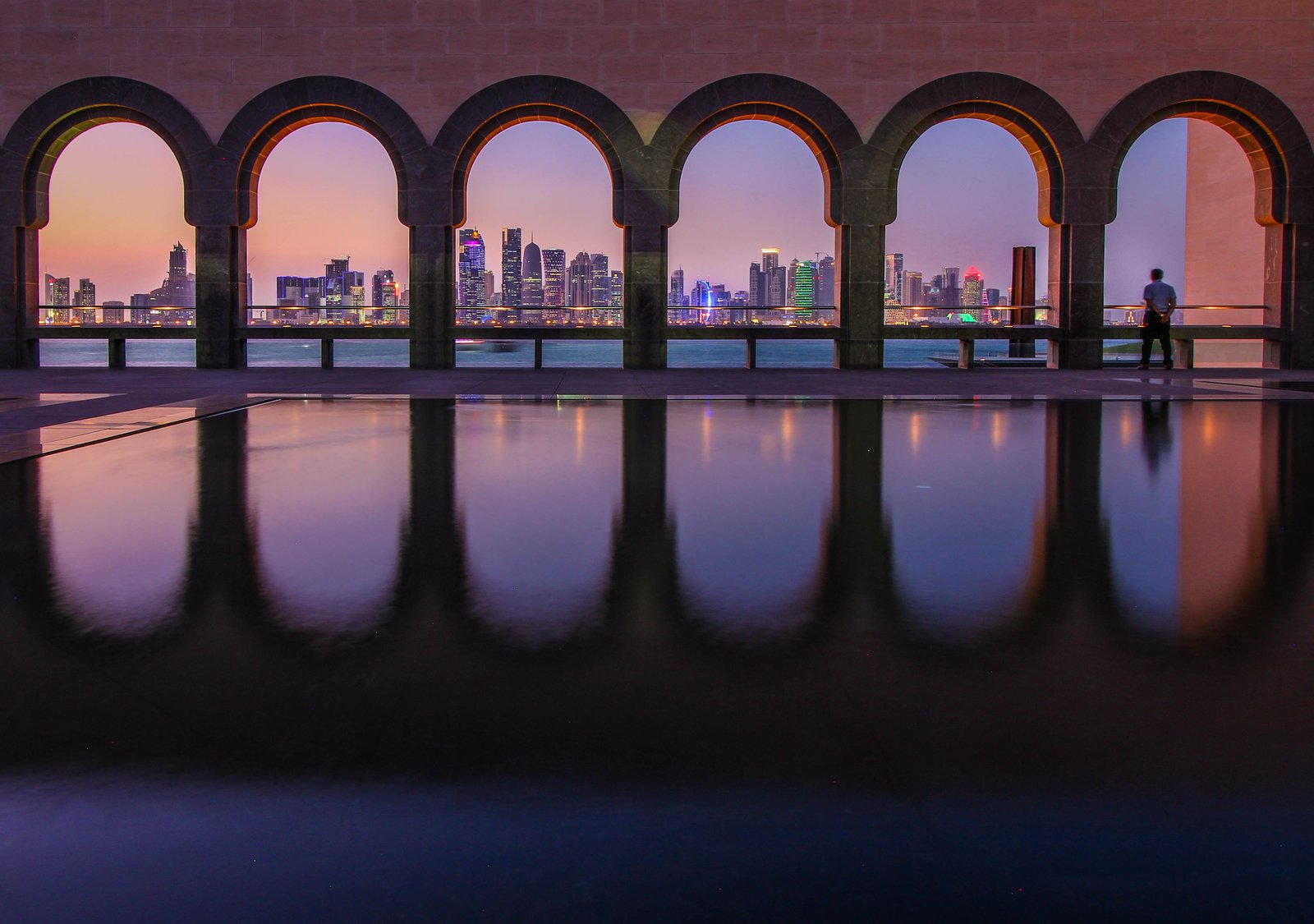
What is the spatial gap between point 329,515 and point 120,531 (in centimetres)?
101

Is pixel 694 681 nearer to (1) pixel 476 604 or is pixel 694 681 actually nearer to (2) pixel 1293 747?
(1) pixel 476 604

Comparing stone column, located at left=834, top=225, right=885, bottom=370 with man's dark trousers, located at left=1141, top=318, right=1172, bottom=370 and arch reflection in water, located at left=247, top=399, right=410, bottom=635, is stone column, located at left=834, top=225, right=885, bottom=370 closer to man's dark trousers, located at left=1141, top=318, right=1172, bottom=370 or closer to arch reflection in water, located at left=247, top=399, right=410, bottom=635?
man's dark trousers, located at left=1141, top=318, right=1172, bottom=370

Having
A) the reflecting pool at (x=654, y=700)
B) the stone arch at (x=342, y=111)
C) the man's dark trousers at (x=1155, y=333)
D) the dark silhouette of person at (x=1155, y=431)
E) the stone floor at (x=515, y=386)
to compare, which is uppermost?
the stone arch at (x=342, y=111)

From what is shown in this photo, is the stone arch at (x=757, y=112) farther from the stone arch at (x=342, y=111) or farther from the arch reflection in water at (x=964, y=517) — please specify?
the arch reflection in water at (x=964, y=517)

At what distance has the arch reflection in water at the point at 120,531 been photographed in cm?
415

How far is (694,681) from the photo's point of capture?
11.0 feet

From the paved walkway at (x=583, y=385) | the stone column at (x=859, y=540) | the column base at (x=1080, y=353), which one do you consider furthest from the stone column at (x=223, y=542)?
the column base at (x=1080, y=353)

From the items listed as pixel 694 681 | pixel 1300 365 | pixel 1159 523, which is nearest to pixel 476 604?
pixel 694 681

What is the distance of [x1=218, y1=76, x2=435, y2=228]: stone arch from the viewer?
2098cm

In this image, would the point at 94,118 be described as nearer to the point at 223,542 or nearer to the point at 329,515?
the point at 329,515

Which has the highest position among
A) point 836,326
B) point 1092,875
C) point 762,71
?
point 762,71

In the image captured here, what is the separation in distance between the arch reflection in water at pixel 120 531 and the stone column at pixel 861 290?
→ 14669 mm

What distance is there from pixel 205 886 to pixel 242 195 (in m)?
21.2

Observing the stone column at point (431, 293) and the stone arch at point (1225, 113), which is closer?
the stone arch at point (1225, 113)
